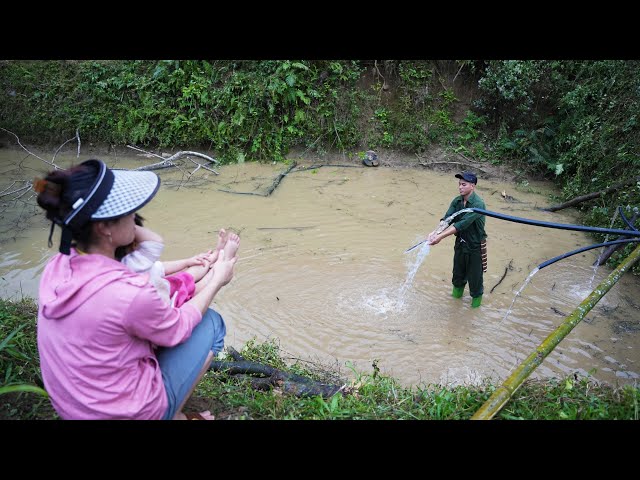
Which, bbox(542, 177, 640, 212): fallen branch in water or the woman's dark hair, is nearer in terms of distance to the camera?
the woman's dark hair

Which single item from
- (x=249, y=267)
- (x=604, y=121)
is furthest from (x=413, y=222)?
(x=604, y=121)

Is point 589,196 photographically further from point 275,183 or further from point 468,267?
point 275,183

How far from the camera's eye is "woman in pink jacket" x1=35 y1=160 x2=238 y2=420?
193cm

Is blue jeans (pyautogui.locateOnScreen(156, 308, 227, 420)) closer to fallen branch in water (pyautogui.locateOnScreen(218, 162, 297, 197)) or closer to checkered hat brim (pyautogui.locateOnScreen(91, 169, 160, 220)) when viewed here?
checkered hat brim (pyautogui.locateOnScreen(91, 169, 160, 220))

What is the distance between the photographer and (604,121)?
8688 millimetres

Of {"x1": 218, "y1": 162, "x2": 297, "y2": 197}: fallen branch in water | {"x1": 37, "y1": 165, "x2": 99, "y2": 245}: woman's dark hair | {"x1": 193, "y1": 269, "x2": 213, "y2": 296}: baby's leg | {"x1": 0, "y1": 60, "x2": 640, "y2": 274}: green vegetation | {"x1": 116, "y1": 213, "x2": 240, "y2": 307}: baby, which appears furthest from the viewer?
{"x1": 0, "y1": 60, "x2": 640, "y2": 274}: green vegetation

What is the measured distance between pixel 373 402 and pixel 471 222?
279 cm

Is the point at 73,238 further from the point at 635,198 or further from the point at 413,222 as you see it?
the point at 635,198

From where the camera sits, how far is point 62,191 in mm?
1935

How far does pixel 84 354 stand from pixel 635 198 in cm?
783

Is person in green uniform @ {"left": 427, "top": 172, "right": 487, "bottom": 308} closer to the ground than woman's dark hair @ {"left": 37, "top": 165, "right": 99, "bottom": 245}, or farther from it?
closer to the ground

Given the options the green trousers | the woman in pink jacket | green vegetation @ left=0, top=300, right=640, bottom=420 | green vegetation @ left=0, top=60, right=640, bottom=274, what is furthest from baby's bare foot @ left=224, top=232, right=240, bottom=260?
green vegetation @ left=0, top=60, right=640, bottom=274

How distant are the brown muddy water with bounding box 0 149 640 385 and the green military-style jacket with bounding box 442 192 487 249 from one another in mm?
969

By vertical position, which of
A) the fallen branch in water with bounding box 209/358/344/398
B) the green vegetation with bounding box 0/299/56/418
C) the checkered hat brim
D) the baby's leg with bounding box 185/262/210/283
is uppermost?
the checkered hat brim
